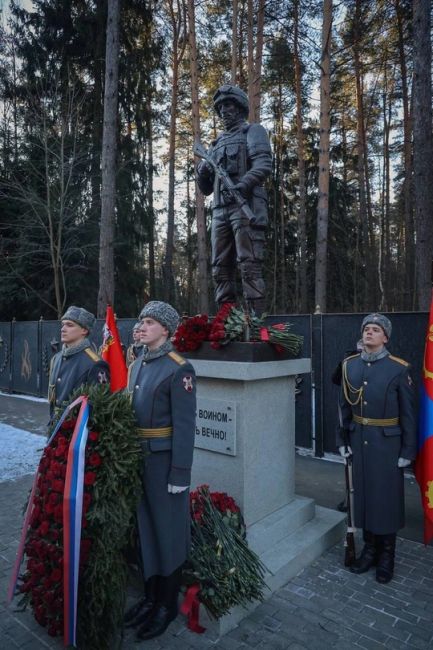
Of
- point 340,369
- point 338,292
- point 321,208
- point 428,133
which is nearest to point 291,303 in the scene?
point 338,292

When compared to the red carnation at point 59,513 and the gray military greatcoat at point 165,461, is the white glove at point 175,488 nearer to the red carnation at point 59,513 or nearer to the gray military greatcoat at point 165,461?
the gray military greatcoat at point 165,461

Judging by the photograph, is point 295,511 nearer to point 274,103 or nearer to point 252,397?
point 252,397

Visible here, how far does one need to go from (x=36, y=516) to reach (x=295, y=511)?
6.87 feet

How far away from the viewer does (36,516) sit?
2.42 m

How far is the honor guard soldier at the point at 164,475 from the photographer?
2.58 m

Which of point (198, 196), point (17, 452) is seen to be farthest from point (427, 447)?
point (198, 196)

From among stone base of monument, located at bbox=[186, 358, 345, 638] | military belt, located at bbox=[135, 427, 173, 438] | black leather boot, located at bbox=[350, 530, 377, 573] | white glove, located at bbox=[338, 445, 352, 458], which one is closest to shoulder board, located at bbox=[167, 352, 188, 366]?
military belt, located at bbox=[135, 427, 173, 438]

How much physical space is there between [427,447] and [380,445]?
421 millimetres

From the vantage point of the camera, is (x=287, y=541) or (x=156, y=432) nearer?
(x=156, y=432)

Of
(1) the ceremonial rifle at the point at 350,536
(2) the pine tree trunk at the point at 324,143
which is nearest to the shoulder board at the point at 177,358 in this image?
(1) the ceremonial rifle at the point at 350,536

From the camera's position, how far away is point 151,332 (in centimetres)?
272

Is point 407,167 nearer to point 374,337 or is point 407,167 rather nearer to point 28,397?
point 28,397

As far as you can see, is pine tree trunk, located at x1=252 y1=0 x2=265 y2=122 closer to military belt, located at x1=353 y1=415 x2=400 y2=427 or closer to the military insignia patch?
military belt, located at x1=353 y1=415 x2=400 y2=427

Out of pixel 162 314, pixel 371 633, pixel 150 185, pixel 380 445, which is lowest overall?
pixel 371 633
